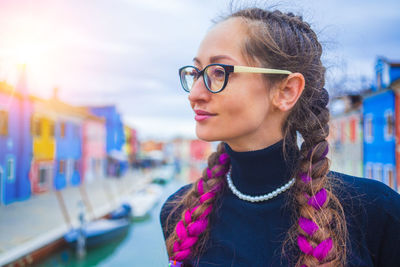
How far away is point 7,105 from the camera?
38.4 ft

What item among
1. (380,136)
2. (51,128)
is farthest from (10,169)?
(380,136)

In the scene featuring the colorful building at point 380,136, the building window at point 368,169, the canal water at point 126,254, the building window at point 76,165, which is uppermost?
the colorful building at point 380,136

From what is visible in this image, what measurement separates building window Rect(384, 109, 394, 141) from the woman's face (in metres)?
11.2

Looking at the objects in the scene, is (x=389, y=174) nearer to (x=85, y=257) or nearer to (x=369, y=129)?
(x=369, y=129)

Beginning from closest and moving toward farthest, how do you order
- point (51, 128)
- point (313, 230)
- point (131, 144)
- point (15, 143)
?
point (313, 230)
point (15, 143)
point (51, 128)
point (131, 144)

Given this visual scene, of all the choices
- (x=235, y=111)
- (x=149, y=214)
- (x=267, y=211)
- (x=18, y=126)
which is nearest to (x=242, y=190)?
(x=267, y=211)

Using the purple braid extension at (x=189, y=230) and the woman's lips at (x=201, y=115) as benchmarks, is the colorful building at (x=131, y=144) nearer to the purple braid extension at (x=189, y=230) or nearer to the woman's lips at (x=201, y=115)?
the purple braid extension at (x=189, y=230)

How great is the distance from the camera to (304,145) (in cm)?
112

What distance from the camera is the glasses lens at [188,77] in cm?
113

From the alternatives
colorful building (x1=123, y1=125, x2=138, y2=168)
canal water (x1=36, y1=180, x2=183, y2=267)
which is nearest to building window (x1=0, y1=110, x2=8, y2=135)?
canal water (x1=36, y1=180, x2=183, y2=267)

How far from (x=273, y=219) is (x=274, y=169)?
0.52 ft

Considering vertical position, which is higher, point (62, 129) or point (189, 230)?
point (62, 129)

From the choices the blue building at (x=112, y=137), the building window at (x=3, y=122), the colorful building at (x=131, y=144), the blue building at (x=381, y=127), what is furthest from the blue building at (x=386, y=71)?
the colorful building at (x=131, y=144)

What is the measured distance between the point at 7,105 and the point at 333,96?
1264 cm
